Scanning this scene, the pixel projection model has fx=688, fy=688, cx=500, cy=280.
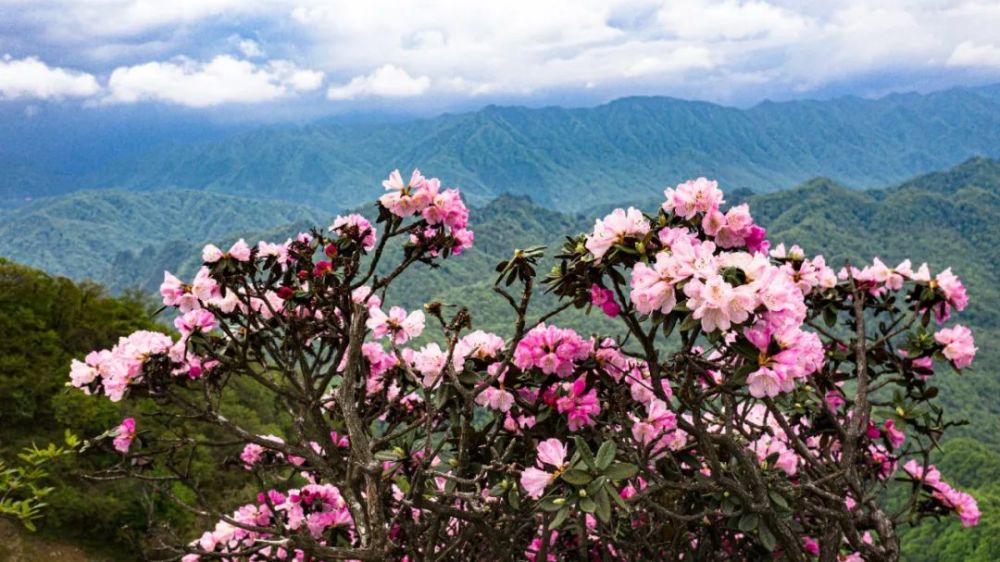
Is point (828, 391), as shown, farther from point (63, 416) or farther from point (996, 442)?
point (996, 442)

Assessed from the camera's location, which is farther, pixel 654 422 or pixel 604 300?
pixel 654 422

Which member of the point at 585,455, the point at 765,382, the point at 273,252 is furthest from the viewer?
the point at 273,252

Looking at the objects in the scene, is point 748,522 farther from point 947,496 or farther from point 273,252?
point 273,252

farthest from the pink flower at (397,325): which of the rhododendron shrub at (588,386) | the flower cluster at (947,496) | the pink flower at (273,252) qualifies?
the flower cluster at (947,496)

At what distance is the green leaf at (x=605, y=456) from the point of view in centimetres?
291

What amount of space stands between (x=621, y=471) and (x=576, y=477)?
7.5 inches

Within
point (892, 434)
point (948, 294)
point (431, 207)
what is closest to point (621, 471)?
point (431, 207)

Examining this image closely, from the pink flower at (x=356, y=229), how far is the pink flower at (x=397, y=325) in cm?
51

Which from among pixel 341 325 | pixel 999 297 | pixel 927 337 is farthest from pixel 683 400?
pixel 999 297

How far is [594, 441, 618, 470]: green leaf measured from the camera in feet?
9.54

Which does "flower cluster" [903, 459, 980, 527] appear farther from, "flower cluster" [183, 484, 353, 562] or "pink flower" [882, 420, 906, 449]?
"flower cluster" [183, 484, 353, 562]

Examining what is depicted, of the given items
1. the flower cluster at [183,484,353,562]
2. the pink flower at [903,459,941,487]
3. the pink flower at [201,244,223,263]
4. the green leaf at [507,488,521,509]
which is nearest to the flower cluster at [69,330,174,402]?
the pink flower at [201,244,223,263]

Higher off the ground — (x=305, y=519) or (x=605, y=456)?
(x=605, y=456)

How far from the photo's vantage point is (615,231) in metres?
3.38
